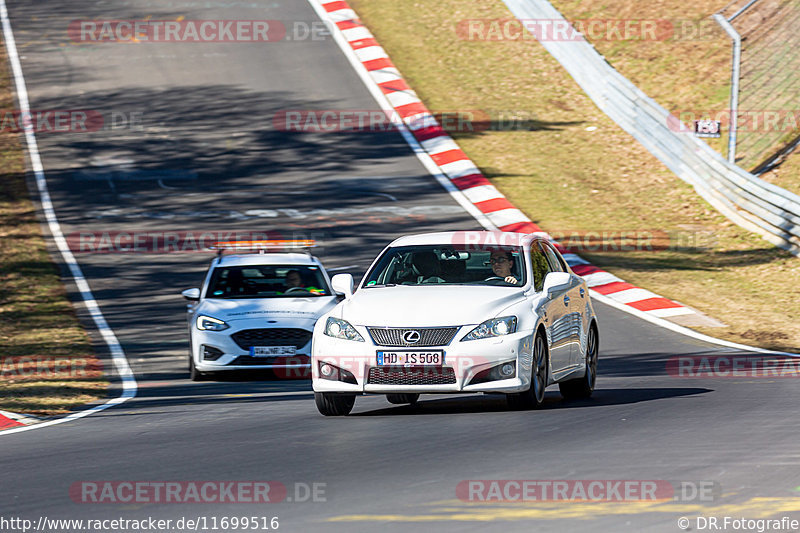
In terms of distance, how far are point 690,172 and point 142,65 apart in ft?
50.5

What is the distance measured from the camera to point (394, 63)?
35.1 meters

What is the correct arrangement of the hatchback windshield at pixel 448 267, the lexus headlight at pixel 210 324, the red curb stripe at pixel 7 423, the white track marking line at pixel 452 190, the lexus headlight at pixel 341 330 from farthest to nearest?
the white track marking line at pixel 452 190, the lexus headlight at pixel 210 324, the red curb stripe at pixel 7 423, the hatchback windshield at pixel 448 267, the lexus headlight at pixel 341 330

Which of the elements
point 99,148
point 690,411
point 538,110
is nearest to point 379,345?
point 690,411

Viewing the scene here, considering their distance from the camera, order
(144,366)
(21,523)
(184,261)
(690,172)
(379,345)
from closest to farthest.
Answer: (21,523), (379,345), (144,366), (184,261), (690,172)

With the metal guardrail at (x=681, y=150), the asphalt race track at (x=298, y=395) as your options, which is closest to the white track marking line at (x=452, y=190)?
the asphalt race track at (x=298, y=395)

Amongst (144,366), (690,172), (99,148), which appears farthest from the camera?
(99,148)

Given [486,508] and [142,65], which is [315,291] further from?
[142,65]

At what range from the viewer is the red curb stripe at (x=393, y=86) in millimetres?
33156

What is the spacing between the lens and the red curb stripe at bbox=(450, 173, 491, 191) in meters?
27.5

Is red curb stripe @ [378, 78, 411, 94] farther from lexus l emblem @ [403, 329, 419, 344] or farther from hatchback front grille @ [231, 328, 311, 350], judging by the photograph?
lexus l emblem @ [403, 329, 419, 344]

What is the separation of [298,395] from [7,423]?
318cm

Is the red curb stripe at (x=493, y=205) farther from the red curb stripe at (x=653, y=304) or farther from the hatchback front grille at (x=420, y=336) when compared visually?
the hatchback front grille at (x=420, y=336)

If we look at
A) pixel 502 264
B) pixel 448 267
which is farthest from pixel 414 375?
pixel 502 264

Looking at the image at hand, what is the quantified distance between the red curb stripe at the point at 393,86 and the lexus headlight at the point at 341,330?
72.0ft
